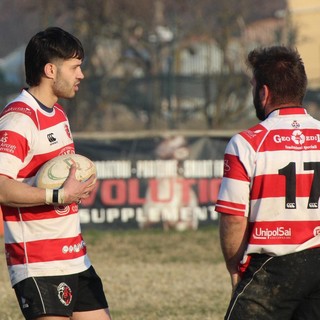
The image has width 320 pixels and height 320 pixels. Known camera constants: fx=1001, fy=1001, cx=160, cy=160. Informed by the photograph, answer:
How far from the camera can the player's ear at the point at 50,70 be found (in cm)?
509

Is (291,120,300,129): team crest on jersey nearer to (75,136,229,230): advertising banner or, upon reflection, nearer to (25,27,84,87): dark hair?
(25,27,84,87): dark hair

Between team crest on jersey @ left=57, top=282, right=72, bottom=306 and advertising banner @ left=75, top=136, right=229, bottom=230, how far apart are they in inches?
375

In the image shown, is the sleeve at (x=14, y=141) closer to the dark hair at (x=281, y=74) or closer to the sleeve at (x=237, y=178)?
the sleeve at (x=237, y=178)

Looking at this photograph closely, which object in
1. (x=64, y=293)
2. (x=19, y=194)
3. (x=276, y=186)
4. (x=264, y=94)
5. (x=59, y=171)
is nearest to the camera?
(x=276, y=186)

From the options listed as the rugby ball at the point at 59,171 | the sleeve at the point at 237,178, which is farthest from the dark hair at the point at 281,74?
the rugby ball at the point at 59,171


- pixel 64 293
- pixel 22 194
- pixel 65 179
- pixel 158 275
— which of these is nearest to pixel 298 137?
pixel 65 179

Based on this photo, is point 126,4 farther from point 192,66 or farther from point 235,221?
point 235,221

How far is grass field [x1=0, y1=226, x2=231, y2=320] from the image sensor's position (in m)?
8.74

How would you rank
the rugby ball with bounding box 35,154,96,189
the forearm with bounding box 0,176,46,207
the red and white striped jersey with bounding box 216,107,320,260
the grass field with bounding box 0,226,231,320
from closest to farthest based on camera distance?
the red and white striped jersey with bounding box 216,107,320,260 < the forearm with bounding box 0,176,46,207 < the rugby ball with bounding box 35,154,96,189 < the grass field with bounding box 0,226,231,320

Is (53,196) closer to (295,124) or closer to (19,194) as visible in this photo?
(19,194)

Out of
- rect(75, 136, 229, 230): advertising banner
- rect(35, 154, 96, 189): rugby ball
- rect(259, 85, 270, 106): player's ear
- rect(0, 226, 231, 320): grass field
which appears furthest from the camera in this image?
rect(75, 136, 229, 230): advertising banner

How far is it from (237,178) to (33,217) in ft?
3.68

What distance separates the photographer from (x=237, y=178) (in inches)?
177

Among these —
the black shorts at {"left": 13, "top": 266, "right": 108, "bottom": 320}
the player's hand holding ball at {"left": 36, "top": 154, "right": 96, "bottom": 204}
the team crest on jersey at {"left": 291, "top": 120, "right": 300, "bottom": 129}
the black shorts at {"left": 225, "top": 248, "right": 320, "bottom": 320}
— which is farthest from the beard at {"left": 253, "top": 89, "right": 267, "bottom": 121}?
the black shorts at {"left": 13, "top": 266, "right": 108, "bottom": 320}
